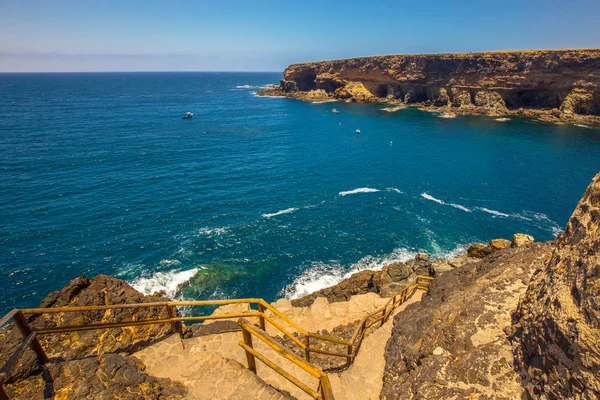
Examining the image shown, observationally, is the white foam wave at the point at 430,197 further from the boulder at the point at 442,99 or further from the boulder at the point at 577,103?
the boulder at the point at 442,99

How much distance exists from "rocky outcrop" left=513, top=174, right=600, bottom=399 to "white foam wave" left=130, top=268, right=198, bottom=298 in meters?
24.0

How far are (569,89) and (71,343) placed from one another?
115 metres

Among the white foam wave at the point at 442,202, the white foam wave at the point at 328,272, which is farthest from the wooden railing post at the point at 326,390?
the white foam wave at the point at 442,202

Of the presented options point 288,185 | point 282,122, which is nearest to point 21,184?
point 288,185

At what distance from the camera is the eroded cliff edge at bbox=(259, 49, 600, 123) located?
81000 mm

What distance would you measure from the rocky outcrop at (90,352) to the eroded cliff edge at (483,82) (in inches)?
4124

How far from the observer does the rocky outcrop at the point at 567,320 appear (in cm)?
651

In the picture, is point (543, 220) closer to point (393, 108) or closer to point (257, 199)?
point (257, 199)

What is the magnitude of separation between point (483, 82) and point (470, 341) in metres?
108

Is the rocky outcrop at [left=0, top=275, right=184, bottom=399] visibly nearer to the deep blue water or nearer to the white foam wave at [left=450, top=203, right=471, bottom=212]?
the deep blue water

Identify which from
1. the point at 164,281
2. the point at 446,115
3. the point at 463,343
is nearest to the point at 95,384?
the point at 463,343

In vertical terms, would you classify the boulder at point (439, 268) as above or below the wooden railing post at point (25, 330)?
below

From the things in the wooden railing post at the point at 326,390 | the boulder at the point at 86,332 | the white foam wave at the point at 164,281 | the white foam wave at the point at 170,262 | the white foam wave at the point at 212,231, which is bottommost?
the white foam wave at the point at 164,281

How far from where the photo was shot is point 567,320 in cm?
718
